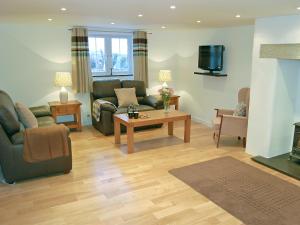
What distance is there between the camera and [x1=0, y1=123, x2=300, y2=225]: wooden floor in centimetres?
278

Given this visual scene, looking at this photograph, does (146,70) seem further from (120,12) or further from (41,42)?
(120,12)

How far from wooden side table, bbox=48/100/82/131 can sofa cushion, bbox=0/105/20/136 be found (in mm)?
1759

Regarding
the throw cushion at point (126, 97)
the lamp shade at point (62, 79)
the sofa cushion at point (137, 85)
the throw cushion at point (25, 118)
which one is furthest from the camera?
the sofa cushion at point (137, 85)

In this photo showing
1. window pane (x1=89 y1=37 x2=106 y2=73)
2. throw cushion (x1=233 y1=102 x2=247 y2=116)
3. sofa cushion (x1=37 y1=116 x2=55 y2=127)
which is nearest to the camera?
sofa cushion (x1=37 y1=116 x2=55 y2=127)

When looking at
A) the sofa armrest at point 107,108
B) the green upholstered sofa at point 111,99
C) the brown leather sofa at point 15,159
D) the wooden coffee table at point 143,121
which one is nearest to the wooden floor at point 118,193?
the brown leather sofa at point 15,159

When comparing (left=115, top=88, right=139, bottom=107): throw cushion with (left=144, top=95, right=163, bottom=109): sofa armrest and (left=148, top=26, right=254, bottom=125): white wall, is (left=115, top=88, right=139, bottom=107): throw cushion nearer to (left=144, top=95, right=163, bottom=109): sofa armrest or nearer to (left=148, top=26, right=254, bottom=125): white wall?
(left=144, top=95, right=163, bottom=109): sofa armrest

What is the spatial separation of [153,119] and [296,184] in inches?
92.2

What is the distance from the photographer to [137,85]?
6.35m

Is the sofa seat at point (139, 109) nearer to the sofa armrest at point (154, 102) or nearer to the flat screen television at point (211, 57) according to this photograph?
the sofa armrest at point (154, 102)

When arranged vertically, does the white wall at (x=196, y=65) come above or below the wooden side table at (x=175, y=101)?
above

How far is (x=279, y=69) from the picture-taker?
13.2 feet

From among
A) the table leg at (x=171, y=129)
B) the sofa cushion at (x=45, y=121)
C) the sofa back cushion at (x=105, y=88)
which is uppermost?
the sofa back cushion at (x=105, y=88)

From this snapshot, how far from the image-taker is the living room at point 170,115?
9.74ft

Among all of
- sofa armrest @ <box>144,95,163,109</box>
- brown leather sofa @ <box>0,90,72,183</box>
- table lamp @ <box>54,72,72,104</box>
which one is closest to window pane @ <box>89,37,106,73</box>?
table lamp @ <box>54,72,72,104</box>
